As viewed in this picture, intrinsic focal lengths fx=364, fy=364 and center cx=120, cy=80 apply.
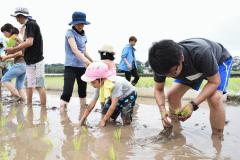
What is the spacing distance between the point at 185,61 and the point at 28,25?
356 cm

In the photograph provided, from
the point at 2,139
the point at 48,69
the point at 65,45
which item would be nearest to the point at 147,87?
the point at 65,45

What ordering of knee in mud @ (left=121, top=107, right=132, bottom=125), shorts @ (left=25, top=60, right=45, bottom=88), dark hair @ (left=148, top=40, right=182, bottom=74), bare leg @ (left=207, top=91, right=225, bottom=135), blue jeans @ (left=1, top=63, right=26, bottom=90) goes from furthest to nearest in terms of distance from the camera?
blue jeans @ (left=1, top=63, right=26, bottom=90) < shorts @ (left=25, top=60, right=45, bottom=88) < knee in mud @ (left=121, top=107, right=132, bottom=125) < bare leg @ (left=207, top=91, right=225, bottom=135) < dark hair @ (left=148, top=40, right=182, bottom=74)

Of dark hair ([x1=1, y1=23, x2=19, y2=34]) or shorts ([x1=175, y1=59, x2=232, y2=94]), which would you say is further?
dark hair ([x1=1, y1=23, x2=19, y2=34])

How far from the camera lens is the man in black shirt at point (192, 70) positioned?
9.39 feet

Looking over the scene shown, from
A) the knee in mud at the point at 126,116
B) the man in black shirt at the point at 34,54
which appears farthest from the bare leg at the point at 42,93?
the knee in mud at the point at 126,116

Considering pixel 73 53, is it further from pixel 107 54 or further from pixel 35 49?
pixel 107 54

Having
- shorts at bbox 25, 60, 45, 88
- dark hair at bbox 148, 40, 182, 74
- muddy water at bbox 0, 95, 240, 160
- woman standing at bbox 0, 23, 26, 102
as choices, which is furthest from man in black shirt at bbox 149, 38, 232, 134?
woman standing at bbox 0, 23, 26, 102

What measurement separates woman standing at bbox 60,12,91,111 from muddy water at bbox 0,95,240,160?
59 centimetres

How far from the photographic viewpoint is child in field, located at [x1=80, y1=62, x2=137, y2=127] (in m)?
4.25

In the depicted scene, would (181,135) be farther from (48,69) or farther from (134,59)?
(48,69)

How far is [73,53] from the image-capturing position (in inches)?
229

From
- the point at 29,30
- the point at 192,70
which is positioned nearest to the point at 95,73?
the point at 192,70

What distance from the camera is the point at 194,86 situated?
3938 millimetres

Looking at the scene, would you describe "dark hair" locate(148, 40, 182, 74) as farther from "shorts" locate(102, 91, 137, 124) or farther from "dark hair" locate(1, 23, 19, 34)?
"dark hair" locate(1, 23, 19, 34)
